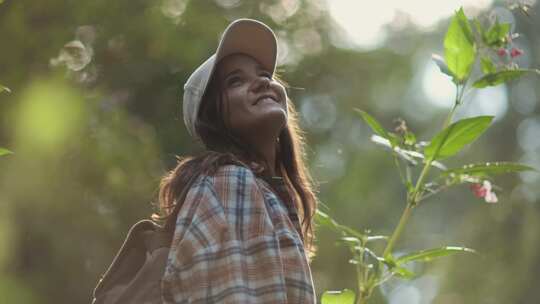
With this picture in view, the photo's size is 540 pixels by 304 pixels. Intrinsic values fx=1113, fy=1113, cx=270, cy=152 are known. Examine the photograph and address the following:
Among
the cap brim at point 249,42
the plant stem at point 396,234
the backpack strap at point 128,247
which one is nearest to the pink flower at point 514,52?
the plant stem at point 396,234

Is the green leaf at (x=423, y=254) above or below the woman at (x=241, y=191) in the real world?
below

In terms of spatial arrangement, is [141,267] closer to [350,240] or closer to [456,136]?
[350,240]

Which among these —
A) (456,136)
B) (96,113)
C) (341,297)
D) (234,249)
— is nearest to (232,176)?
(234,249)

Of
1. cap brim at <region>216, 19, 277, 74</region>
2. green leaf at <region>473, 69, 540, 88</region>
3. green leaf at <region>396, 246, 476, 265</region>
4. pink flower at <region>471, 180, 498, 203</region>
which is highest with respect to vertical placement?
cap brim at <region>216, 19, 277, 74</region>

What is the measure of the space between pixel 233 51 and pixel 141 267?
1.52 feet

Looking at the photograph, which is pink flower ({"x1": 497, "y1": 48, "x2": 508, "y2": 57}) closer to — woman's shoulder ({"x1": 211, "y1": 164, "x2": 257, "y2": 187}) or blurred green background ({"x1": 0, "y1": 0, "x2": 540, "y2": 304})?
blurred green background ({"x1": 0, "y1": 0, "x2": 540, "y2": 304})

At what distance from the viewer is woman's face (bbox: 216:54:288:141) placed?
200 cm

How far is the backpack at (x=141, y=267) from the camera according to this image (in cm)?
179

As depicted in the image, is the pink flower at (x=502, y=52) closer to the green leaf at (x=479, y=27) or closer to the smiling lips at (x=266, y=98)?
the green leaf at (x=479, y=27)

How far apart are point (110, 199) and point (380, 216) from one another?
600 centimetres

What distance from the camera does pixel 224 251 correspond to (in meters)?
1.74

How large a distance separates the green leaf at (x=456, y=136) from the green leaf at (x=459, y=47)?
0.13 metres

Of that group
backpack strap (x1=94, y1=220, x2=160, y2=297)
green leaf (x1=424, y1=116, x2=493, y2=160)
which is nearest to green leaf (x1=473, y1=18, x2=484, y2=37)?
green leaf (x1=424, y1=116, x2=493, y2=160)

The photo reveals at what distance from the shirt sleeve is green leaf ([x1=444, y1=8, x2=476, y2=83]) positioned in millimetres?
765
